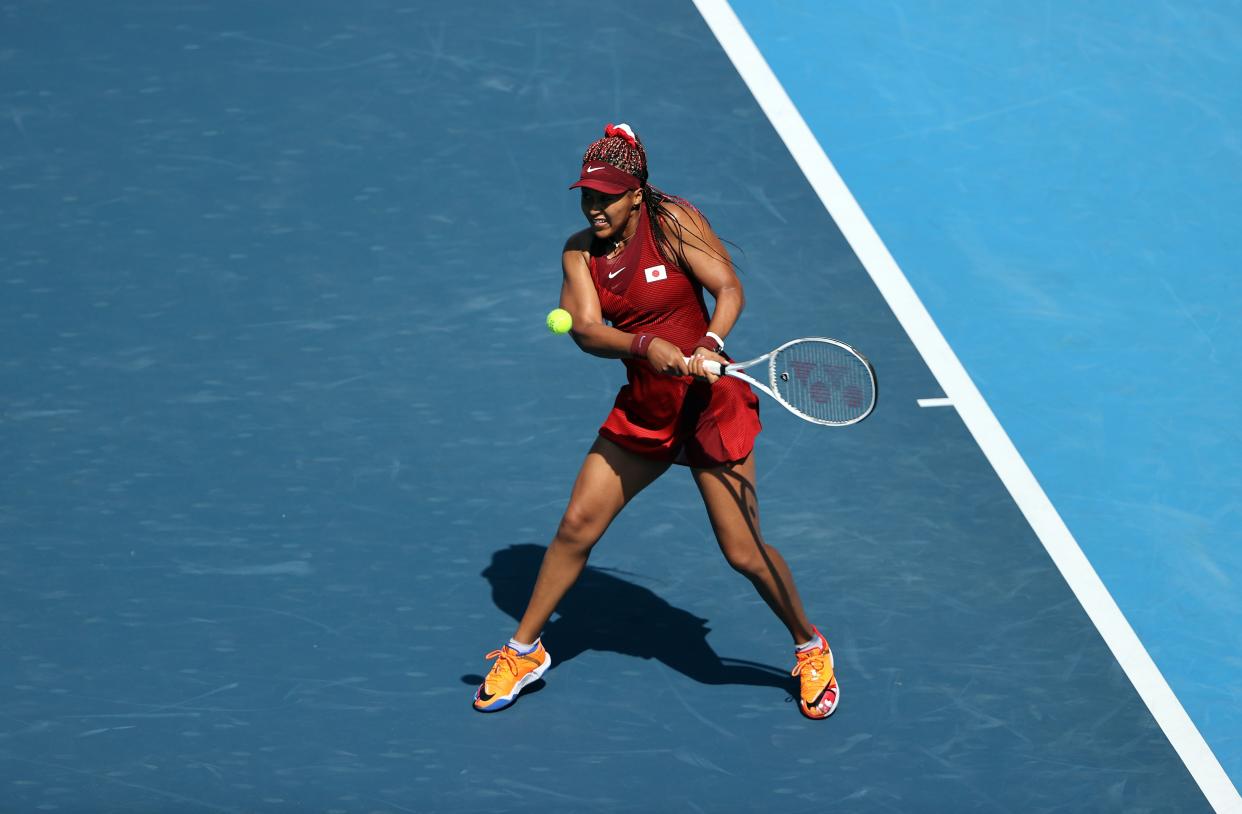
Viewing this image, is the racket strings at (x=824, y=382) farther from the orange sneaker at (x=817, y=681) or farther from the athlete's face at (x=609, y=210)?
the orange sneaker at (x=817, y=681)

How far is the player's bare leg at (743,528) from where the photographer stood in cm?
740

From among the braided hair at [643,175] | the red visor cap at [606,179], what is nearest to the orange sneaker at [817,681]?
the braided hair at [643,175]

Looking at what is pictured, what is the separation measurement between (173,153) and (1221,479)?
571 cm

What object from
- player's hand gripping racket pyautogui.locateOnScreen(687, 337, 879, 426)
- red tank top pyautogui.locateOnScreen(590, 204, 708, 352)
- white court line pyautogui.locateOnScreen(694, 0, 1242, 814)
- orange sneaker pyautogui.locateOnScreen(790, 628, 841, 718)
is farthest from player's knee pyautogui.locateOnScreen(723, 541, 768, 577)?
white court line pyautogui.locateOnScreen(694, 0, 1242, 814)

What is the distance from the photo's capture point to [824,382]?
7.33 m

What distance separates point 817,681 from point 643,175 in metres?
2.07

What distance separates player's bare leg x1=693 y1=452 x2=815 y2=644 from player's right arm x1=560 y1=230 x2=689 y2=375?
0.55 meters

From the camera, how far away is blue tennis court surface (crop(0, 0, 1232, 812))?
743cm

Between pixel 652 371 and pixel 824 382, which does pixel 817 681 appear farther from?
pixel 652 371

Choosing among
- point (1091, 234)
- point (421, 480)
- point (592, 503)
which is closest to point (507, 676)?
point (592, 503)

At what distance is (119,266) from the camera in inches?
393

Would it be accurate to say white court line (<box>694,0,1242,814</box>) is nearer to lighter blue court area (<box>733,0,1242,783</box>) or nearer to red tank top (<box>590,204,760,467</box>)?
lighter blue court area (<box>733,0,1242,783</box>)

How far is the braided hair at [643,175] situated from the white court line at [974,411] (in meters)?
2.30

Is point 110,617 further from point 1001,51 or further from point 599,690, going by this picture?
point 1001,51
